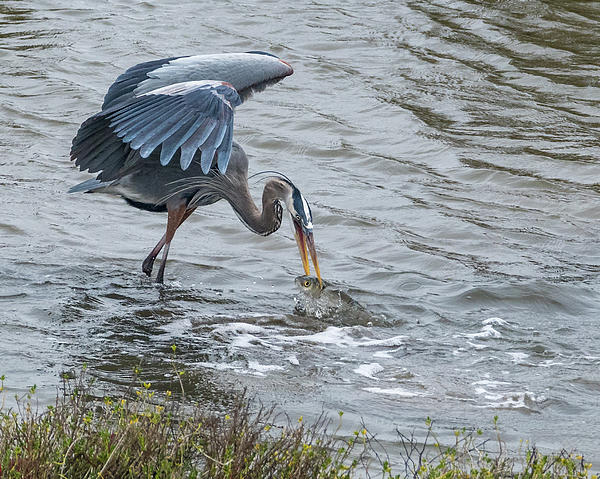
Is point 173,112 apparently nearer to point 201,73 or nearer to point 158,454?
point 201,73

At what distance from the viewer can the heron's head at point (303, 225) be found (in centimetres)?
649

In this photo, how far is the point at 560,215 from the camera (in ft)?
29.2

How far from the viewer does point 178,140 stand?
543cm

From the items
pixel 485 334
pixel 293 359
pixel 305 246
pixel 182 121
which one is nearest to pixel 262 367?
pixel 293 359

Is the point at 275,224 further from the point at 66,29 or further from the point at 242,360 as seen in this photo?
the point at 66,29

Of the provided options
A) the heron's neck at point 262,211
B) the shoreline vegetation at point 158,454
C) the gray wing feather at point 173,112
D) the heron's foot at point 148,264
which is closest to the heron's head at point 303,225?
the heron's neck at point 262,211

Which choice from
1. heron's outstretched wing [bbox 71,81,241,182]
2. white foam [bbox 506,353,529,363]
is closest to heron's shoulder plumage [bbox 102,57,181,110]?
heron's outstretched wing [bbox 71,81,241,182]

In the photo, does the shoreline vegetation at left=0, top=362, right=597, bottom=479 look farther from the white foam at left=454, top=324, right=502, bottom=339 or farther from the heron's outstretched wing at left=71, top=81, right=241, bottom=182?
the white foam at left=454, top=324, right=502, bottom=339

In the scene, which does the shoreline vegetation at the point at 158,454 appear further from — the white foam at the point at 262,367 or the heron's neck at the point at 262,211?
the heron's neck at the point at 262,211

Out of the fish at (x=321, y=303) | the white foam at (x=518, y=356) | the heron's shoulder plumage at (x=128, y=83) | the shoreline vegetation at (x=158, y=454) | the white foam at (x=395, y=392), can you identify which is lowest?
the fish at (x=321, y=303)

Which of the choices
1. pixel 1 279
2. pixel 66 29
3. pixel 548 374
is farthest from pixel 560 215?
pixel 66 29

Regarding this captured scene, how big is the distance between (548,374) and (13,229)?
4.78 metres

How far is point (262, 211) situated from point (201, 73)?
1.13 meters

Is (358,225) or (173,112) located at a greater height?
(173,112)
